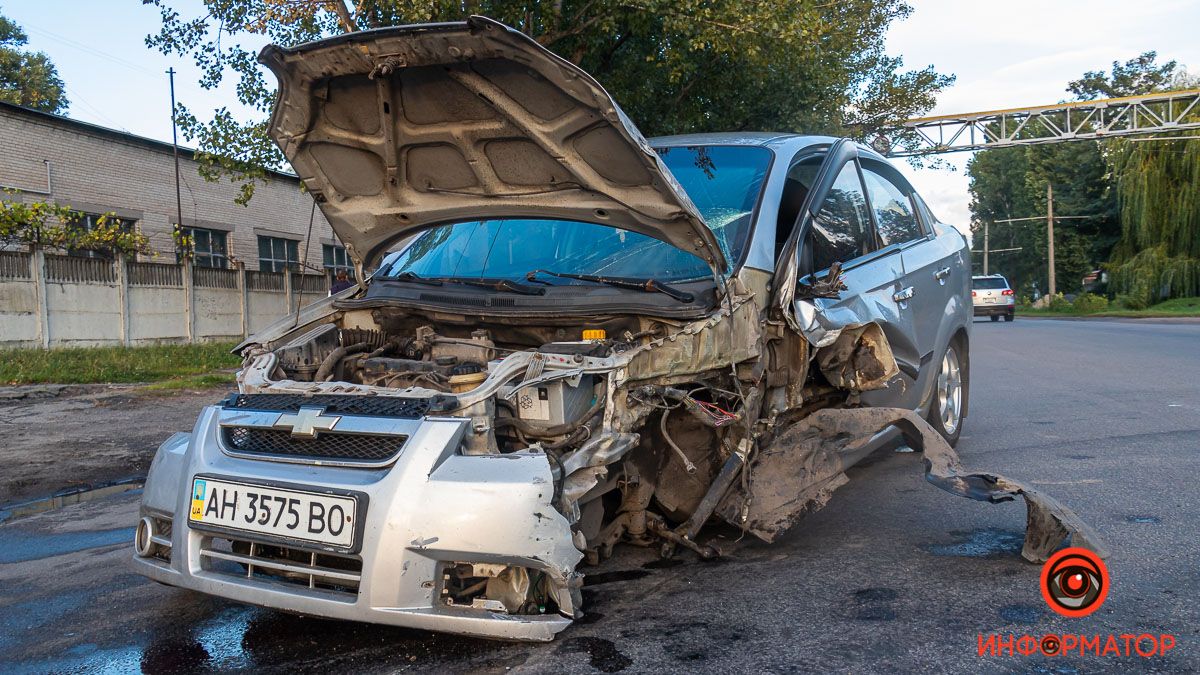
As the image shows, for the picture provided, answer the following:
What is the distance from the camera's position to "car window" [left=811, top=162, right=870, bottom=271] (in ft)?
15.0

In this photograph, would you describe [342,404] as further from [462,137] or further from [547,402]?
[462,137]

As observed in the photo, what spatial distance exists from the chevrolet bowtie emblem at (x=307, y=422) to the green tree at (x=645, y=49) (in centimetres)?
836

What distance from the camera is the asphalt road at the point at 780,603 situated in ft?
9.49

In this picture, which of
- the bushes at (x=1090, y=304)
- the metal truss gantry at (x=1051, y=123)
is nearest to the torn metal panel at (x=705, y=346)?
the metal truss gantry at (x=1051, y=123)

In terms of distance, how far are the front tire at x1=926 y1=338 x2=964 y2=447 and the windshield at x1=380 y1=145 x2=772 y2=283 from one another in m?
2.19

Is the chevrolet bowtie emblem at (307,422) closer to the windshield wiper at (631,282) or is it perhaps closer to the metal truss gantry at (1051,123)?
the windshield wiper at (631,282)

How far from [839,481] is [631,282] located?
121cm

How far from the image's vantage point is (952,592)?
343 centimetres

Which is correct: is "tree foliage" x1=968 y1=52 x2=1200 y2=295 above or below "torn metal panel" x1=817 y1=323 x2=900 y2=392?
above

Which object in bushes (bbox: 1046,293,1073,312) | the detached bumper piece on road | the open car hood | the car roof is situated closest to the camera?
the open car hood

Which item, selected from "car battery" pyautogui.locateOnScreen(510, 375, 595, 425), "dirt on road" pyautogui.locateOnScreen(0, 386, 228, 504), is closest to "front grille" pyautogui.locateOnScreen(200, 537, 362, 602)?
"car battery" pyautogui.locateOnScreen(510, 375, 595, 425)

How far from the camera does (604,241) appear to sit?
430 centimetres

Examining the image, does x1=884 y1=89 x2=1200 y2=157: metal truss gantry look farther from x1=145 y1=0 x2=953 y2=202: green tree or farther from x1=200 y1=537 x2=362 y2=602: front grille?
x1=200 y1=537 x2=362 y2=602: front grille

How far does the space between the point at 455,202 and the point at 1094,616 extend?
9.95 feet
